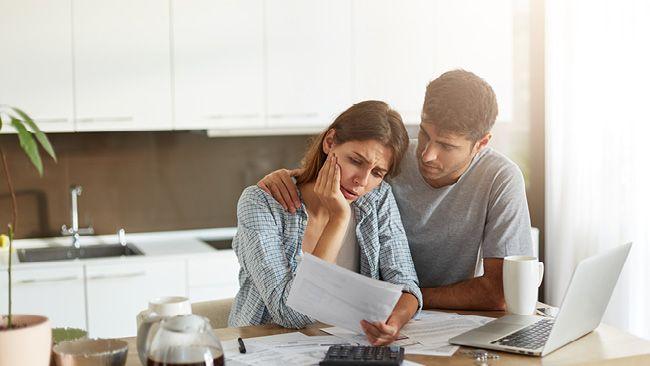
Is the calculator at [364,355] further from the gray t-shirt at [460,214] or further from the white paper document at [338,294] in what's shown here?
the gray t-shirt at [460,214]

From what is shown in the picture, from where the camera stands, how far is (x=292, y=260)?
8.01 ft

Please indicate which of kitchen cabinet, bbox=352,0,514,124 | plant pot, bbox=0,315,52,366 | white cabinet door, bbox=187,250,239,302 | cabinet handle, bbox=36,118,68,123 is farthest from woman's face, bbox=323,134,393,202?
kitchen cabinet, bbox=352,0,514,124

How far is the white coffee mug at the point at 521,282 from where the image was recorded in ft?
7.41

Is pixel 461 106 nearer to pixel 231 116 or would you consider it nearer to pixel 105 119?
pixel 231 116

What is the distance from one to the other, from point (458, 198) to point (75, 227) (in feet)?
7.59

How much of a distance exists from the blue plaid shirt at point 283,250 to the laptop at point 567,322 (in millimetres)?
290

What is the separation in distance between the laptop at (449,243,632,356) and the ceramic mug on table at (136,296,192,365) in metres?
0.65

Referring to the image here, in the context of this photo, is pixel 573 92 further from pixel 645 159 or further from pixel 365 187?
pixel 365 187

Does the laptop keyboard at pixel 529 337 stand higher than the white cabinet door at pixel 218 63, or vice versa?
the white cabinet door at pixel 218 63

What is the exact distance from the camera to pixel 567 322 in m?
1.97

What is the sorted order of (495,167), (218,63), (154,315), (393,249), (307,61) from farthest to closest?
1. (307,61)
2. (218,63)
3. (495,167)
4. (393,249)
5. (154,315)

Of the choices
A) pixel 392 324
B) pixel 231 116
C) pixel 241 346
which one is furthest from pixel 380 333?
pixel 231 116

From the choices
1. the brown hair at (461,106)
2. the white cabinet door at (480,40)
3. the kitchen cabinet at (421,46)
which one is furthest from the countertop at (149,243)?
the brown hair at (461,106)

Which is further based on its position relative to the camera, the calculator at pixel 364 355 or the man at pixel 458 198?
the man at pixel 458 198
